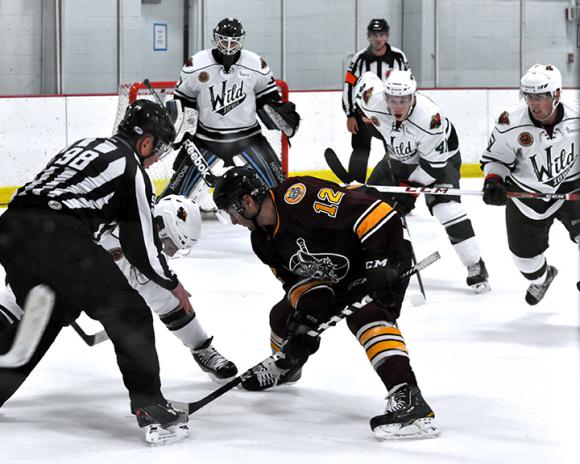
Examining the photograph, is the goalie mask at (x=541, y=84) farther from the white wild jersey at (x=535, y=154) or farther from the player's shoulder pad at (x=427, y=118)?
Answer: the player's shoulder pad at (x=427, y=118)

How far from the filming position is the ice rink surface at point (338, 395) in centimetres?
291

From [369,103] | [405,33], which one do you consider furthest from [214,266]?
[405,33]

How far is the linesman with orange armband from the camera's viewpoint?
300 centimetres

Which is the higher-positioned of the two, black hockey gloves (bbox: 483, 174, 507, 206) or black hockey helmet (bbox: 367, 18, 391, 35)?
black hockey helmet (bbox: 367, 18, 391, 35)

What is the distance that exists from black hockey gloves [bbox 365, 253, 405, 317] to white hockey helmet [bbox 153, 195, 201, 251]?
57cm

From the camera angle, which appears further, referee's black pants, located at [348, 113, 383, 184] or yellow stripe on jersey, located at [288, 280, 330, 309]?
referee's black pants, located at [348, 113, 383, 184]

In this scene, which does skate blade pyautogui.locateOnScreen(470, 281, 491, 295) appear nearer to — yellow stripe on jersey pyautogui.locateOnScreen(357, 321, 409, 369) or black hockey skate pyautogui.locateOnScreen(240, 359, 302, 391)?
black hockey skate pyautogui.locateOnScreen(240, 359, 302, 391)

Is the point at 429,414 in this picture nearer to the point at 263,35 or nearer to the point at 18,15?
the point at 18,15

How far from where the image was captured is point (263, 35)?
9.04 meters

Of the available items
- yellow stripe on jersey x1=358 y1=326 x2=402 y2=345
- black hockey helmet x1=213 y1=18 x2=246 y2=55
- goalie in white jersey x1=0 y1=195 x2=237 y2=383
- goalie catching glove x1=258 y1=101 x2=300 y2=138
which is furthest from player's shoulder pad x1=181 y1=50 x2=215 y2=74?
yellow stripe on jersey x1=358 y1=326 x2=402 y2=345

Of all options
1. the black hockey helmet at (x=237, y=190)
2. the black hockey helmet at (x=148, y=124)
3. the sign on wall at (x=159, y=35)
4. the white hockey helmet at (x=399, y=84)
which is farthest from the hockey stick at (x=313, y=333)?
the sign on wall at (x=159, y=35)

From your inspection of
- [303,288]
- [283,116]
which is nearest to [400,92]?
[283,116]

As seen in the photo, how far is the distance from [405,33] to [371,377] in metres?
6.55

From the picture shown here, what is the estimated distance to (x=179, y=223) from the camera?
11.0 feet
